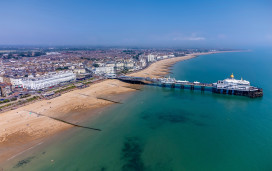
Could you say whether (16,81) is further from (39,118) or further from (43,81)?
(39,118)

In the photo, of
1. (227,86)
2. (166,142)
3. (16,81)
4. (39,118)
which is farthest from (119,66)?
(166,142)

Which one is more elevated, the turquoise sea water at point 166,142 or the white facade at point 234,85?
the white facade at point 234,85

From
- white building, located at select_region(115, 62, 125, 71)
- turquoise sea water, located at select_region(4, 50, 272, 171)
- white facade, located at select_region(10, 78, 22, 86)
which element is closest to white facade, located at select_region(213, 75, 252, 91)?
turquoise sea water, located at select_region(4, 50, 272, 171)

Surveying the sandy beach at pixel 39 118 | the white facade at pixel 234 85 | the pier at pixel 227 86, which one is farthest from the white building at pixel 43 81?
the white facade at pixel 234 85

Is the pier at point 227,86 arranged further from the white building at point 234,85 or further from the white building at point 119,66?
the white building at point 119,66

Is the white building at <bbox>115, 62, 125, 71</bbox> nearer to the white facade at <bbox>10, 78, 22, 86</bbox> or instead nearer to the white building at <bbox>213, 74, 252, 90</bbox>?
the white facade at <bbox>10, 78, 22, 86</bbox>
